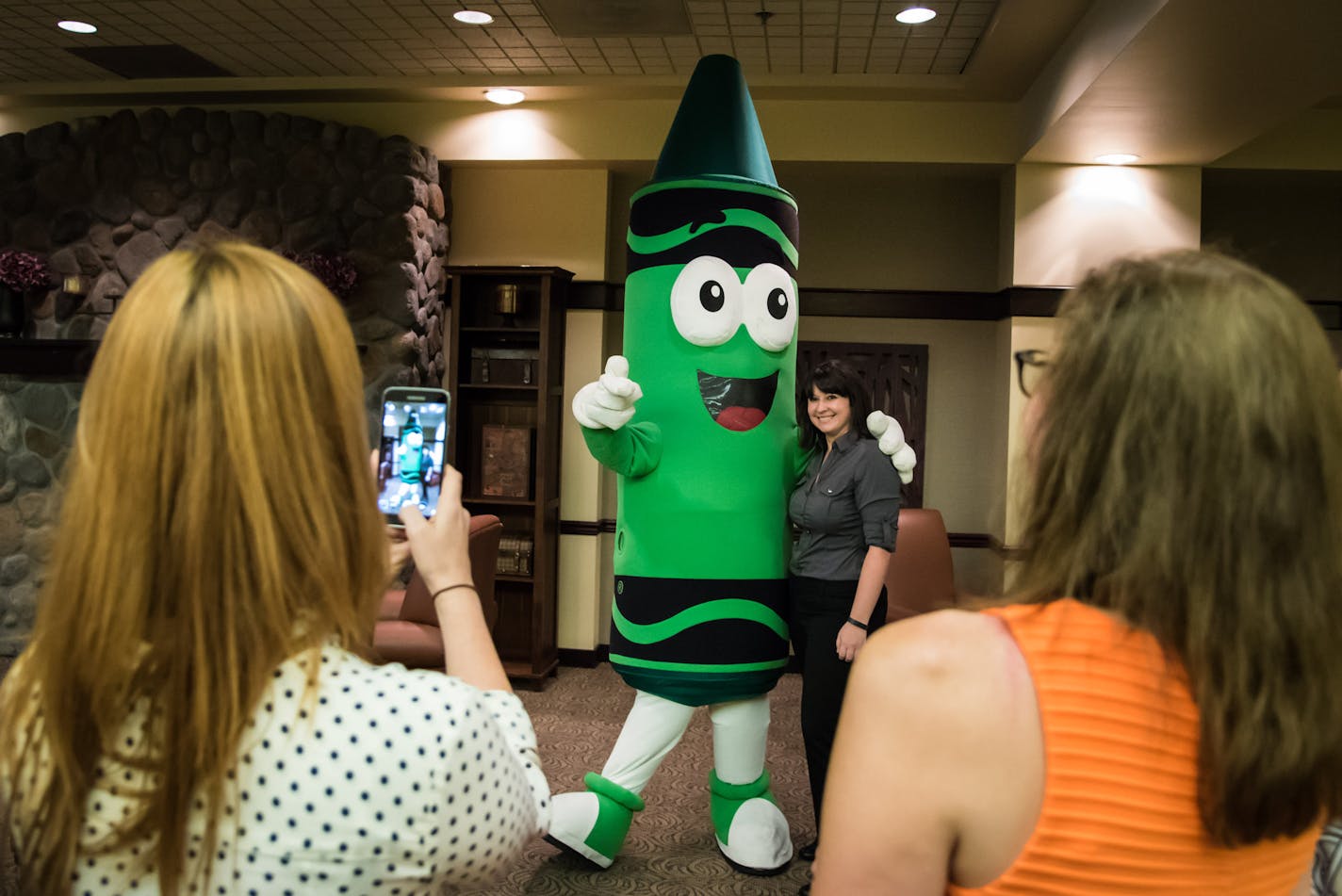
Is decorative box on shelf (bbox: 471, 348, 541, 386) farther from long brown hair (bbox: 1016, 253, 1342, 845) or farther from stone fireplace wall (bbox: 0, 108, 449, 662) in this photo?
long brown hair (bbox: 1016, 253, 1342, 845)

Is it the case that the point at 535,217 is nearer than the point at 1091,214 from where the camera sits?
No

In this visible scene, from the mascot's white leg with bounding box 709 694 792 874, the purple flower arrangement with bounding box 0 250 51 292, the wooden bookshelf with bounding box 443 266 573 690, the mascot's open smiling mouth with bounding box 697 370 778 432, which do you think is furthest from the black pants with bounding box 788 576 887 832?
the purple flower arrangement with bounding box 0 250 51 292

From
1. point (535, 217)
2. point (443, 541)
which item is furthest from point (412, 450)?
point (535, 217)

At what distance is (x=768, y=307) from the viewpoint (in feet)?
10.3

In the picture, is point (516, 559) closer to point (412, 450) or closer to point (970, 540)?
point (970, 540)

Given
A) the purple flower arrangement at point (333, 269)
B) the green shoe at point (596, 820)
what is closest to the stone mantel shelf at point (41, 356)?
the purple flower arrangement at point (333, 269)

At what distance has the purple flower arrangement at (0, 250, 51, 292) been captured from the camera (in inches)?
211

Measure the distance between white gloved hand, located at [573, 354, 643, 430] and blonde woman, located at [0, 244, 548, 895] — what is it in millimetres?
2048

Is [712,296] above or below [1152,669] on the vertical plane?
above

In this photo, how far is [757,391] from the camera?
312 centimetres

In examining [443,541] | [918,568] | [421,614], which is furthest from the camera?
[918,568]

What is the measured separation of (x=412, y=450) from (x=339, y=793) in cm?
67

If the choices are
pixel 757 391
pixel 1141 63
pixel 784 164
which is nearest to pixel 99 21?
pixel 784 164

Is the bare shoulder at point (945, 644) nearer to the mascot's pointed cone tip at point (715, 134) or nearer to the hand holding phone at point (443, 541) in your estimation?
the hand holding phone at point (443, 541)
